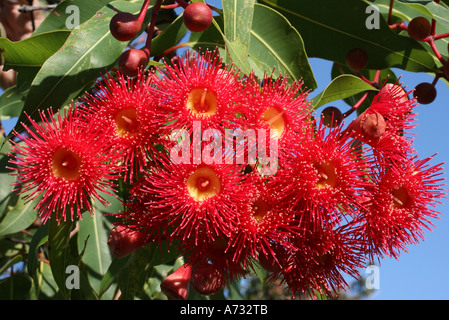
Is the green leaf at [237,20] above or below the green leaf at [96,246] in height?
above

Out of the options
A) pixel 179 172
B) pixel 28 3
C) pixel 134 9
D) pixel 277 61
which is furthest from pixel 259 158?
pixel 28 3

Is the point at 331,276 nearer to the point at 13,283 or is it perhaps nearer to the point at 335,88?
the point at 335,88

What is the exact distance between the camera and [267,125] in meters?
1.18

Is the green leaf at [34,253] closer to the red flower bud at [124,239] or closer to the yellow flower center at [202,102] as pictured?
the red flower bud at [124,239]

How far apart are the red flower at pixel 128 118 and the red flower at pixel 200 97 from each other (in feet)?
0.13

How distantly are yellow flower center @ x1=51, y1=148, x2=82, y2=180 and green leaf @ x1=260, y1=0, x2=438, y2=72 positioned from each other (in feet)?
2.85

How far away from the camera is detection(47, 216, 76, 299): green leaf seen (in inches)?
57.2

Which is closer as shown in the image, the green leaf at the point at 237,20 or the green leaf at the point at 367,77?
the green leaf at the point at 237,20

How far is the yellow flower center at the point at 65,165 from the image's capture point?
48.2 inches

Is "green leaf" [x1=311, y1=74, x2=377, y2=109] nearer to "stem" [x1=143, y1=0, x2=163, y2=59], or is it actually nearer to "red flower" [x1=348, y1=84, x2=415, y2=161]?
"red flower" [x1=348, y1=84, x2=415, y2=161]

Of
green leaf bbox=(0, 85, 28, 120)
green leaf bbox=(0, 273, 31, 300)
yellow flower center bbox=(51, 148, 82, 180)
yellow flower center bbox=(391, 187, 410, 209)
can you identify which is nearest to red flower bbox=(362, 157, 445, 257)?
yellow flower center bbox=(391, 187, 410, 209)

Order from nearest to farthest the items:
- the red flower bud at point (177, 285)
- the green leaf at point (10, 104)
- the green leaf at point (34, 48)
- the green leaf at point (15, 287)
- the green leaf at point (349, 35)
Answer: the red flower bud at point (177, 285), the green leaf at point (34, 48), the green leaf at point (349, 35), the green leaf at point (10, 104), the green leaf at point (15, 287)

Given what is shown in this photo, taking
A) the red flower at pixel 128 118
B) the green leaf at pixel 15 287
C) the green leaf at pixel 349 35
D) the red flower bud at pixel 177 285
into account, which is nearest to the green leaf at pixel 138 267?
the red flower bud at pixel 177 285

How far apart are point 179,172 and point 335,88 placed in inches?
22.4
